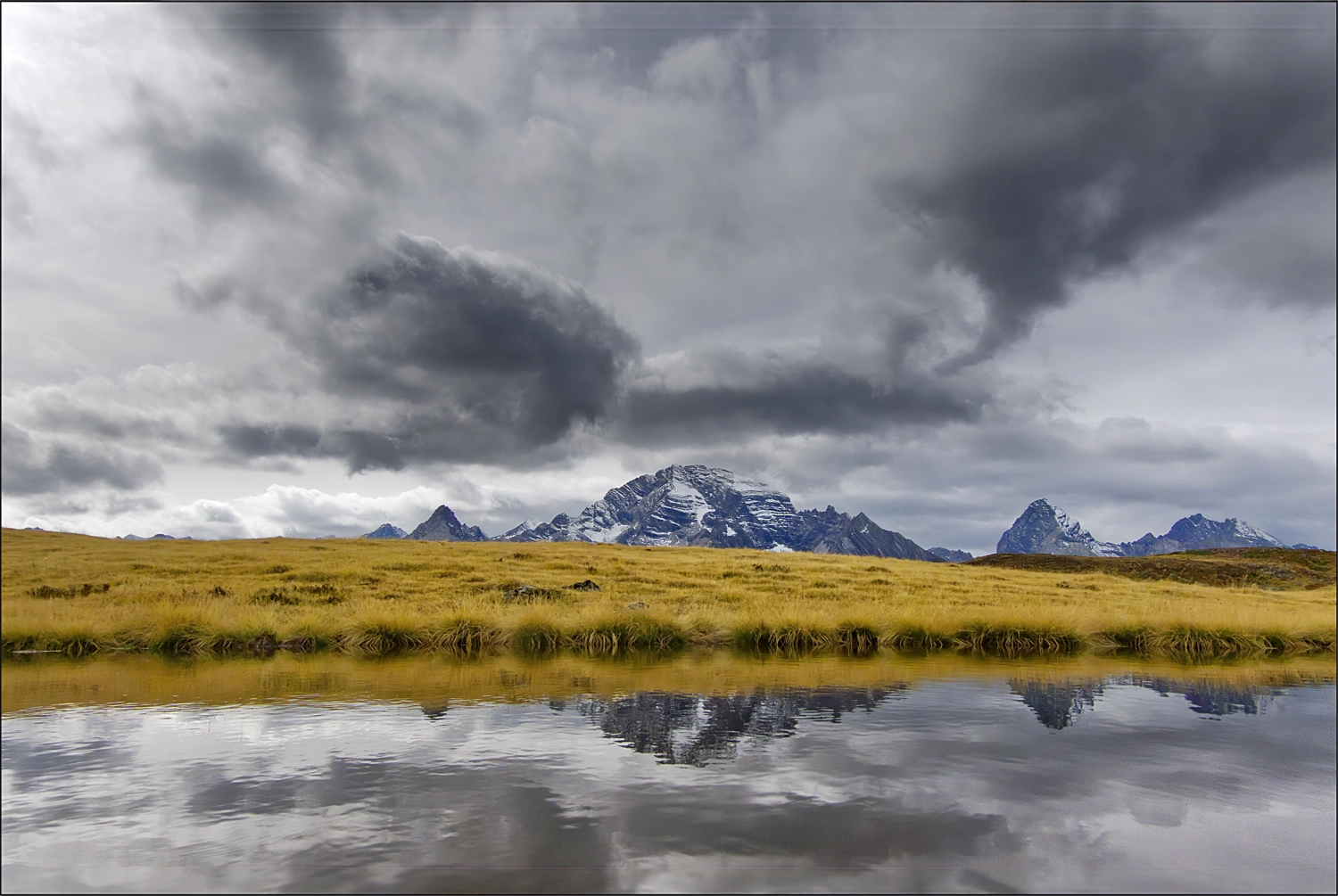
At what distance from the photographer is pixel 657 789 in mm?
6277

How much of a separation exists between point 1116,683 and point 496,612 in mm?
15316

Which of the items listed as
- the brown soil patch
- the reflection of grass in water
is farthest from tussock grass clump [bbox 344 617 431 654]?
the brown soil patch

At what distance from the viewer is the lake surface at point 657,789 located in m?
4.58

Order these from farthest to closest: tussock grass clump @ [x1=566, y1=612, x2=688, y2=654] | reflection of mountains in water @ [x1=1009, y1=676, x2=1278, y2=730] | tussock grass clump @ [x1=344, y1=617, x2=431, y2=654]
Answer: tussock grass clump @ [x1=566, y1=612, x2=688, y2=654] < tussock grass clump @ [x1=344, y1=617, x2=431, y2=654] < reflection of mountains in water @ [x1=1009, y1=676, x2=1278, y2=730]

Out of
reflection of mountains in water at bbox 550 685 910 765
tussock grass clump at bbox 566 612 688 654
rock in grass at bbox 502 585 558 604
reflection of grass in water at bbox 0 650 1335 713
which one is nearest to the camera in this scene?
reflection of mountains in water at bbox 550 685 910 765

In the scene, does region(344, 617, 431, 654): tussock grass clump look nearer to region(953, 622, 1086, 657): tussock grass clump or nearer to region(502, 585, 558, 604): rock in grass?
region(502, 585, 558, 604): rock in grass

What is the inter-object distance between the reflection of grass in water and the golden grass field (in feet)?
2.45

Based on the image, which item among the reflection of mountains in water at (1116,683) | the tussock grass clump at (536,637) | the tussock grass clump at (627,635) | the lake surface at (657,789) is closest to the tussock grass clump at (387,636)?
the tussock grass clump at (536,637)

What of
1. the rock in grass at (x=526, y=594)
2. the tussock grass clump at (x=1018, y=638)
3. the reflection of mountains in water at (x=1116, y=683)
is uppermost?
the rock in grass at (x=526, y=594)

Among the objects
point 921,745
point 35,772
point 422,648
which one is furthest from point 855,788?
point 422,648

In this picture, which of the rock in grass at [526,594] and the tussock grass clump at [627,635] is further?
the rock in grass at [526,594]

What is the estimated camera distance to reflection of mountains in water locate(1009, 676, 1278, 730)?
972 cm

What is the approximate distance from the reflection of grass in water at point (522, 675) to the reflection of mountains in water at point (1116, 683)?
1.24ft

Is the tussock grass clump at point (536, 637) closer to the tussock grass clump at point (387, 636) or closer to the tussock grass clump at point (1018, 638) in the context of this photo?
the tussock grass clump at point (387, 636)
